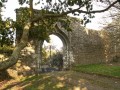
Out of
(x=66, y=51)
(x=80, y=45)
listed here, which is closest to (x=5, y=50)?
(x=66, y=51)

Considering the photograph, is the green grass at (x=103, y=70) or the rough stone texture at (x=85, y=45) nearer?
the green grass at (x=103, y=70)

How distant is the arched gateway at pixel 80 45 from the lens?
1995cm

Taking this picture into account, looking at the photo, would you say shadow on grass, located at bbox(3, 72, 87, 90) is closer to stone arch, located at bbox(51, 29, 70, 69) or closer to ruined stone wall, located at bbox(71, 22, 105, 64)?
stone arch, located at bbox(51, 29, 70, 69)

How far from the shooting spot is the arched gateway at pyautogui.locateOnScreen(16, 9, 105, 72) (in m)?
19.9

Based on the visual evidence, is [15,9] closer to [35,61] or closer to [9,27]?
[9,27]

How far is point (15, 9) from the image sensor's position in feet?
53.9

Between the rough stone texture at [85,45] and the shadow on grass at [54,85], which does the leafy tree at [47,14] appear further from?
the rough stone texture at [85,45]

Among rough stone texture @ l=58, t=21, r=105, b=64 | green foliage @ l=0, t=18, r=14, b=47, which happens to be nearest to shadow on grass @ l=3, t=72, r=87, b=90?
green foliage @ l=0, t=18, r=14, b=47

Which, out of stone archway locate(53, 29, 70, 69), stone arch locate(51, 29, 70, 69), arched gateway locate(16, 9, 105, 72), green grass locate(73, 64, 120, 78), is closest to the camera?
green grass locate(73, 64, 120, 78)

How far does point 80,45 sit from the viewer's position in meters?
21.2

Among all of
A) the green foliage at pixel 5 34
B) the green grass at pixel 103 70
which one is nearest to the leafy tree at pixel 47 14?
the green foliage at pixel 5 34

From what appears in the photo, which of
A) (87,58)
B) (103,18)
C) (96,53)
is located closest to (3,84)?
(103,18)

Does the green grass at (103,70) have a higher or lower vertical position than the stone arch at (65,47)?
lower

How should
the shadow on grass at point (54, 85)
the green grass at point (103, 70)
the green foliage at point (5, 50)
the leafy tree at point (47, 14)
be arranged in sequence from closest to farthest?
the leafy tree at point (47, 14)
the shadow on grass at point (54, 85)
the green foliage at point (5, 50)
the green grass at point (103, 70)
